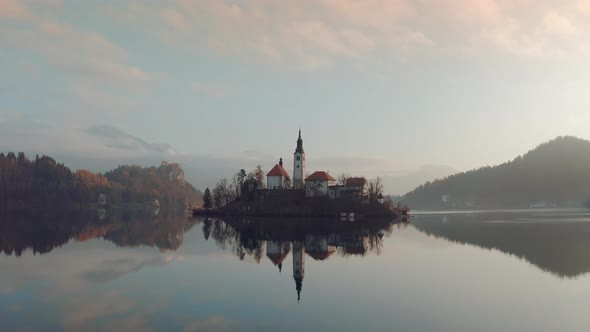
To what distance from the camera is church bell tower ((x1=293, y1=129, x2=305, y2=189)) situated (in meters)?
157

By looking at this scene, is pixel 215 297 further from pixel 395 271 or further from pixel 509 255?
pixel 509 255

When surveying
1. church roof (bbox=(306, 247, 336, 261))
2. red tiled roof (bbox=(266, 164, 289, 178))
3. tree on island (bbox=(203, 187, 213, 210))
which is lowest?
church roof (bbox=(306, 247, 336, 261))

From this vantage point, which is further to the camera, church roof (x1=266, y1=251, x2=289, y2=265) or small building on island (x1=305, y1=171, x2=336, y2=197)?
small building on island (x1=305, y1=171, x2=336, y2=197)

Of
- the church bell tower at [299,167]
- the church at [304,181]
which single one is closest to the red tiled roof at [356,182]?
the church at [304,181]

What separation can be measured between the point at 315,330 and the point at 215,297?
33.2 feet

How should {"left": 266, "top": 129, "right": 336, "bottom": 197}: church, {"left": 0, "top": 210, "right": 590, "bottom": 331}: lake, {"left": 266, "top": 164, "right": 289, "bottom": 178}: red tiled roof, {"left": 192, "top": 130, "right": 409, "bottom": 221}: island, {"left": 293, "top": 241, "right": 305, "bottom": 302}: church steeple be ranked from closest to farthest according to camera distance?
{"left": 0, "top": 210, "right": 590, "bottom": 331}: lake
{"left": 293, "top": 241, "right": 305, "bottom": 302}: church steeple
{"left": 192, "top": 130, "right": 409, "bottom": 221}: island
{"left": 266, "top": 129, "right": 336, "bottom": 197}: church
{"left": 266, "top": 164, "right": 289, "bottom": 178}: red tiled roof

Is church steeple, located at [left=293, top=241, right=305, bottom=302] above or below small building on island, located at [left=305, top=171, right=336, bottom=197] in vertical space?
below

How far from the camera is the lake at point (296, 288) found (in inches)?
960

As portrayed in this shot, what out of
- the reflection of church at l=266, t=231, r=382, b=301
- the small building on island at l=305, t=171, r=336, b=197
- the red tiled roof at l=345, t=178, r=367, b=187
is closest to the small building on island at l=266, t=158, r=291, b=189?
the small building on island at l=305, t=171, r=336, b=197

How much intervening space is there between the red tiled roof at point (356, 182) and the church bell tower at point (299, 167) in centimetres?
1677

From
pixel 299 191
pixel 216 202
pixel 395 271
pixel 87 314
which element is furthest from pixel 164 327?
pixel 216 202

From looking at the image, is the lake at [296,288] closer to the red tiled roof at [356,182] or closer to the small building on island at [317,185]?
the red tiled roof at [356,182]

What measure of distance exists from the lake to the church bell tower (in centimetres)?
9661

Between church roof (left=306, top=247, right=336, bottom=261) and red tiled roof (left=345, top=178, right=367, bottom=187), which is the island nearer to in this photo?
red tiled roof (left=345, top=178, right=367, bottom=187)
